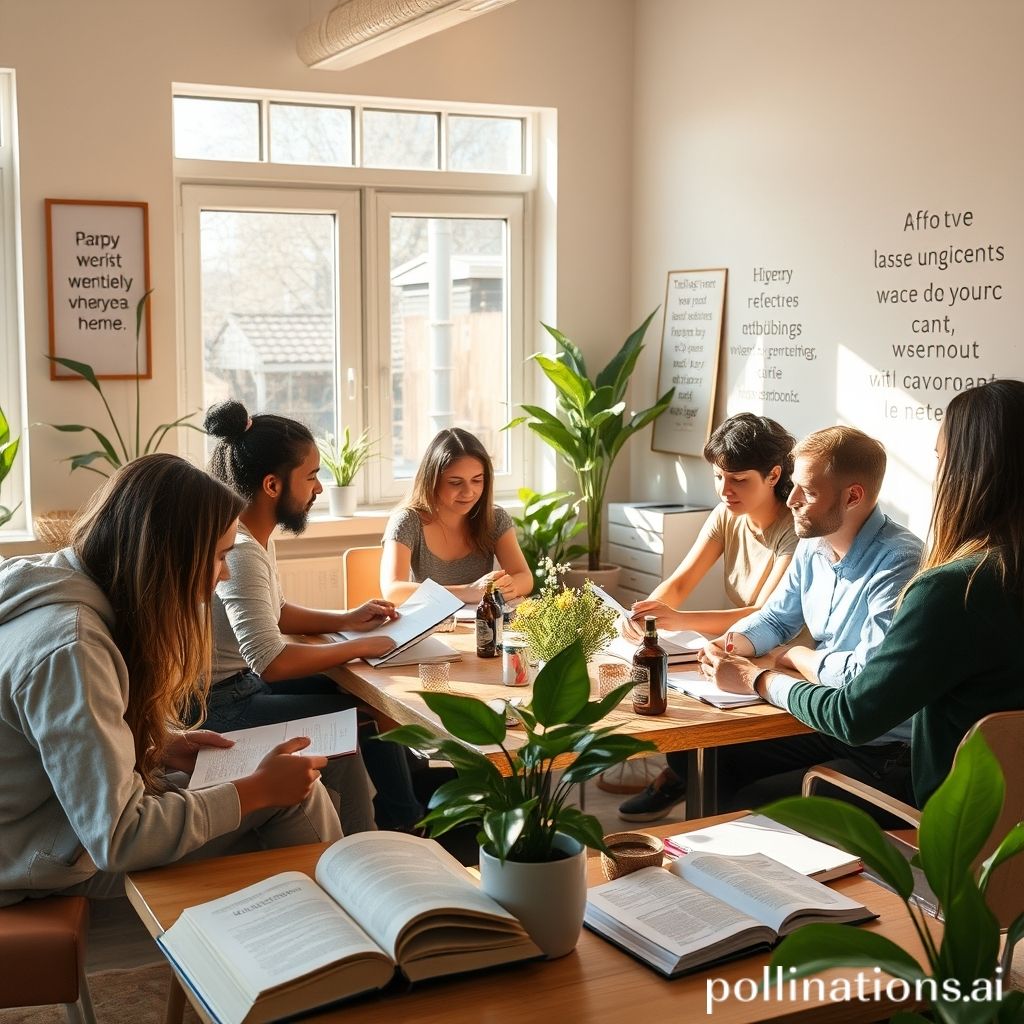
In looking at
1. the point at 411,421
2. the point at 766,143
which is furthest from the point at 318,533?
the point at 766,143

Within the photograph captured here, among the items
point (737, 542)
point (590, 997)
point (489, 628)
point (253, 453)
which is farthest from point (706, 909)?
point (737, 542)

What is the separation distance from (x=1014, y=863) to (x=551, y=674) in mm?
1111

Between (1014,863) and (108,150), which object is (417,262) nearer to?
(108,150)

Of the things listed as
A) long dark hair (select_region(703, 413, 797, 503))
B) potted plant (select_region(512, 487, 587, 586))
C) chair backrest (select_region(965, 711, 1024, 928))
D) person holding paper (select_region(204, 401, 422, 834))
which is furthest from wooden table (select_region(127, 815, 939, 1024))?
potted plant (select_region(512, 487, 587, 586))

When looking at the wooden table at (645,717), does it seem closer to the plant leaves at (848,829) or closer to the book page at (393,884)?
the book page at (393,884)

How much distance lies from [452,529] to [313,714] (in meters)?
0.95

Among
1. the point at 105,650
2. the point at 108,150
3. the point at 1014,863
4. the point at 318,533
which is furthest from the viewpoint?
the point at 318,533

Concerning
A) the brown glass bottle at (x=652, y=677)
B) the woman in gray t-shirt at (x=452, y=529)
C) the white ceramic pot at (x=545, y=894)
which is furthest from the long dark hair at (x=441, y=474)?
the white ceramic pot at (x=545, y=894)

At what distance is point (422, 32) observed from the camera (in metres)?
4.45

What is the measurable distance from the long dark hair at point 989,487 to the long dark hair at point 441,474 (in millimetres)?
1781

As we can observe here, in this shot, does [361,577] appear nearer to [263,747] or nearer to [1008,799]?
[263,747]

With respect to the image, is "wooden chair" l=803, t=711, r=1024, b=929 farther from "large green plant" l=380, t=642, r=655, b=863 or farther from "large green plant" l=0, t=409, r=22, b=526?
"large green plant" l=0, t=409, r=22, b=526

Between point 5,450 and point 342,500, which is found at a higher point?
point 5,450

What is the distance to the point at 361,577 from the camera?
415 cm
